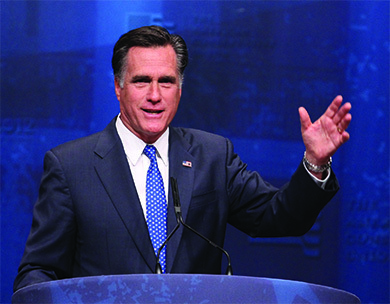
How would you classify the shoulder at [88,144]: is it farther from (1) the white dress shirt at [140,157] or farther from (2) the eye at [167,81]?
(2) the eye at [167,81]

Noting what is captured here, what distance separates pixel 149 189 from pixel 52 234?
31 cm

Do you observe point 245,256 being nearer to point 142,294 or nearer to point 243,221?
point 243,221

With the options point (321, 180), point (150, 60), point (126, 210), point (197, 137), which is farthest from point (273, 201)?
point (150, 60)

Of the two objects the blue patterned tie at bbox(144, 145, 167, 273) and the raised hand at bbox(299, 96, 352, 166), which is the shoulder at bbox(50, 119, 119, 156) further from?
the raised hand at bbox(299, 96, 352, 166)

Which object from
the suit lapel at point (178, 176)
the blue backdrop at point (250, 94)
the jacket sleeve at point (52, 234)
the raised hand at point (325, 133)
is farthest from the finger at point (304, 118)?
the blue backdrop at point (250, 94)

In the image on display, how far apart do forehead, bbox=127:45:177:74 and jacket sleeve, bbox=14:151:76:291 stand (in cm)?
39

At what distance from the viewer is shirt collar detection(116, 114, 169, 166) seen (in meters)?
2.09

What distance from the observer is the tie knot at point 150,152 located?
6.86 feet

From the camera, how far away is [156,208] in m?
2.00

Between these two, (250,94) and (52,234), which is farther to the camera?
(250,94)

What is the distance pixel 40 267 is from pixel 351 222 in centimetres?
163

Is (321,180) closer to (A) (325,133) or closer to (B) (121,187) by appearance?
(A) (325,133)

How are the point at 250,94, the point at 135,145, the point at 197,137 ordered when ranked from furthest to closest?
the point at 250,94 < the point at 197,137 < the point at 135,145

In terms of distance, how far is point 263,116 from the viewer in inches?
120
